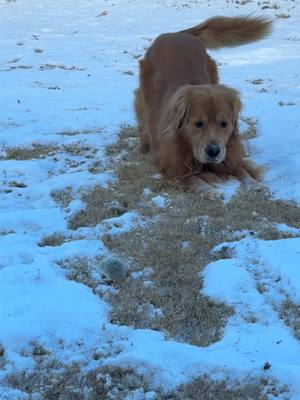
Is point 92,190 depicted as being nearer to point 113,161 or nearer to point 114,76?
point 113,161

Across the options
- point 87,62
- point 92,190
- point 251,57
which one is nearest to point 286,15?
point 251,57

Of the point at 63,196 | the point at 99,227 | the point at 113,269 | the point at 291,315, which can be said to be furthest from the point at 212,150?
the point at 291,315

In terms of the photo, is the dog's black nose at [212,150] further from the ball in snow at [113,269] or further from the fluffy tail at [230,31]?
the fluffy tail at [230,31]

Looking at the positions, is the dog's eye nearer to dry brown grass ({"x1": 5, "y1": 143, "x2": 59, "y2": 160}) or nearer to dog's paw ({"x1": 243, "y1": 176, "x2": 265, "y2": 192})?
dog's paw ({"x1": 243, "y1": 176, "x2": 265, "y2": 192})

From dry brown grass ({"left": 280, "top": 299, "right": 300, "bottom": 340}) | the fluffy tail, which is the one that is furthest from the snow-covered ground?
the fluffy tail

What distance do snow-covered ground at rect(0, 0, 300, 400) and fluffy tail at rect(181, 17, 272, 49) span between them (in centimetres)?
89

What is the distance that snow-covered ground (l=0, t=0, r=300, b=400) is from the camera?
2688 mm

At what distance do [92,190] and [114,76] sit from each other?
18.4ft

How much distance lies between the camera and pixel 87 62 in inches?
→ 444

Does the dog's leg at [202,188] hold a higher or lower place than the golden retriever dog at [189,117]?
lower

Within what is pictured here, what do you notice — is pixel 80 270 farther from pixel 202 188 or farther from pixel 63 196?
pixel 202 188

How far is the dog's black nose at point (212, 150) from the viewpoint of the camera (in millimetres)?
4895

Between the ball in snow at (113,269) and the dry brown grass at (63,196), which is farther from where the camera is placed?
the dry brown grass at (63,196)

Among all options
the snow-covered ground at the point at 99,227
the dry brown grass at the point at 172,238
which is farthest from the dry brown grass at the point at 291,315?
the dry brown grass at the point at 172,238
